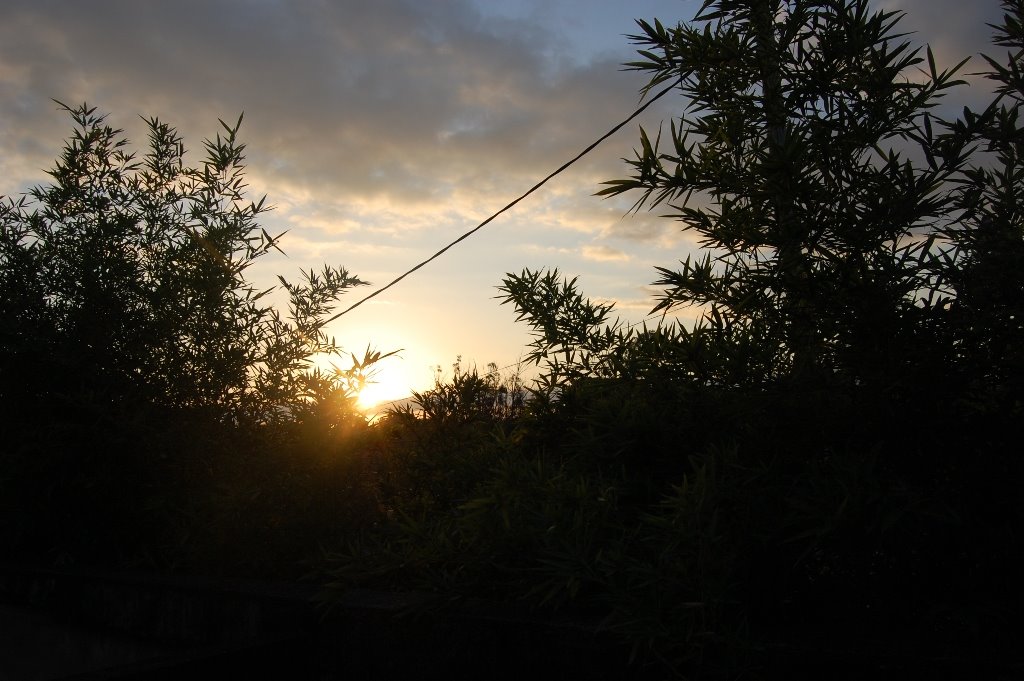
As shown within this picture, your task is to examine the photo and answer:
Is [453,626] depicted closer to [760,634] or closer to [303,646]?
[303,646]

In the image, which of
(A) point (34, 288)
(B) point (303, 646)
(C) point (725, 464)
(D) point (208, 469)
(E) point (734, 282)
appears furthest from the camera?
(A) point (34, 288)


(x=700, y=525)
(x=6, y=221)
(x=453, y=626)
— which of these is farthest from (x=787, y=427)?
(x=6, y=221)

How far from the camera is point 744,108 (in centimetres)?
245

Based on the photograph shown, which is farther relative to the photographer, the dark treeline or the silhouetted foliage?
the silhouetted foliage

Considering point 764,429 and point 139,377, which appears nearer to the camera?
point 764,429

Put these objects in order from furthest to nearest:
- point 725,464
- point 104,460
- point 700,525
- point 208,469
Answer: point 104,460, point 208,469, point 725,464, point 700,525

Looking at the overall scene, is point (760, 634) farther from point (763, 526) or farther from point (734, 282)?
point (734, 282)

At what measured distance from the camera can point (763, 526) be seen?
2031 mm

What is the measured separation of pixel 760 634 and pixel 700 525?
0.37m

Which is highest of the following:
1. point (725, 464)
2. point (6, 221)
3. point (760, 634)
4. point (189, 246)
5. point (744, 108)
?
point (6, 221)

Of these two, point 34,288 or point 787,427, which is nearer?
point 787,427

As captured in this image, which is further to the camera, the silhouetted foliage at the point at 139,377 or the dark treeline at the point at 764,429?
the silhouetted foliage at the point at 139,377

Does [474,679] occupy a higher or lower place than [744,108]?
lower

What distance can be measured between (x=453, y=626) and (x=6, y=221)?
12.8ft
